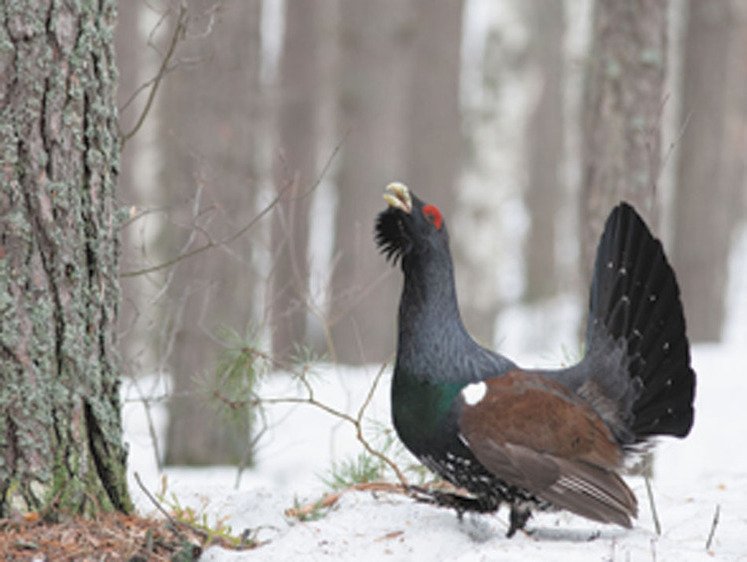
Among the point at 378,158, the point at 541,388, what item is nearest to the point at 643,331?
the point at 541,388

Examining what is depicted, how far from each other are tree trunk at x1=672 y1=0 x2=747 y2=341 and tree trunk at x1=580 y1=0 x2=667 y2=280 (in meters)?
5.88

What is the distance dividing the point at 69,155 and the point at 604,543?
220 cm

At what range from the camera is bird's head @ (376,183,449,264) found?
3.34m

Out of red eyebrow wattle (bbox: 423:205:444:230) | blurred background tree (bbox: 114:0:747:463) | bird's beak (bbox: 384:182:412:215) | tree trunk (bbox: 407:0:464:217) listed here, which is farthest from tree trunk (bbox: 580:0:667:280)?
tree trunk (bbox: 407:0:464:217)

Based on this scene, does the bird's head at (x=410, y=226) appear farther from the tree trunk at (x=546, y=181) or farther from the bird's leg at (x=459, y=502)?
the tree trunk at (x=546, y=181)

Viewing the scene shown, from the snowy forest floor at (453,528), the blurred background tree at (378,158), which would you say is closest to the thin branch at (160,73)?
the blurred background tree at (378,158)

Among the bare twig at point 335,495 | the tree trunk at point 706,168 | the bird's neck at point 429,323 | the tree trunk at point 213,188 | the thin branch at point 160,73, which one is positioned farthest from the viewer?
the tree trunk at point 706,168

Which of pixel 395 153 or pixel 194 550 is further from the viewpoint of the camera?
pixel 395 153

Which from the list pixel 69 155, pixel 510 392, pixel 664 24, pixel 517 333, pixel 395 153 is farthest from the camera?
pixel 517 333

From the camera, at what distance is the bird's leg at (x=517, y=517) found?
3.30 meters

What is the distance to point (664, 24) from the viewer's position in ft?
16.7

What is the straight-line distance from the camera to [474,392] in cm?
320

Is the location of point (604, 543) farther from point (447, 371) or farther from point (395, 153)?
point (395, 153)

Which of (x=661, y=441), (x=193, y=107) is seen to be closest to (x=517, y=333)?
(x=193, y=107)
